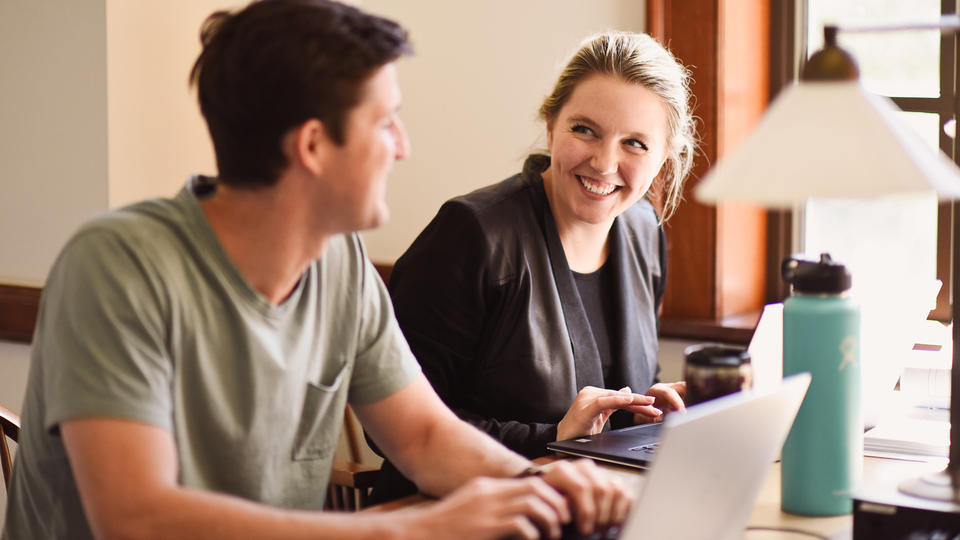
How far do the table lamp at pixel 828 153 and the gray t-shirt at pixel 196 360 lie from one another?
0.58 metres

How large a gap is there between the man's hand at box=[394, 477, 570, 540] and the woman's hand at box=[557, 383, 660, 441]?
0.51 metres

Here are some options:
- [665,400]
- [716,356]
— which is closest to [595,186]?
[665,400]

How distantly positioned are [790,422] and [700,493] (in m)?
0.20

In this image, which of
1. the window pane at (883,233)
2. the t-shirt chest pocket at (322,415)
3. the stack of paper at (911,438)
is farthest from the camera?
the window pane at (883,233)

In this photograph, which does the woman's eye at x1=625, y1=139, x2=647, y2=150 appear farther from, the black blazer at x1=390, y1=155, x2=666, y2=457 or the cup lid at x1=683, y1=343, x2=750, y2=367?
the cup lid at x1=683, y1=343, x2=750, y2=367

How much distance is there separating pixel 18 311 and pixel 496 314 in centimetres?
135

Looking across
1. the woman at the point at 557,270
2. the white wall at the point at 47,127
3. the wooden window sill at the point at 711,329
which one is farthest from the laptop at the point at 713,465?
the white wall at the point at 47,127

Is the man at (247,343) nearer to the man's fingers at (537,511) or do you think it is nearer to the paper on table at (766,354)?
the man's fingers at (537,511)

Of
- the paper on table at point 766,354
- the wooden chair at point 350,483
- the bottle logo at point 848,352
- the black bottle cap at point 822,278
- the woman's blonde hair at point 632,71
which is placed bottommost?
the wooden chair at point 350,483

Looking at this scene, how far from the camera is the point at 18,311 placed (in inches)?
103

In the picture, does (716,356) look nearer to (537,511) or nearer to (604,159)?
(537,511)

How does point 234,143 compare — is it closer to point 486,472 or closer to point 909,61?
point 486,472

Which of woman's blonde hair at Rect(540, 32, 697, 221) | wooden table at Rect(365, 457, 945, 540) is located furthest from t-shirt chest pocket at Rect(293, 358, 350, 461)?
woman's blonde hair at Rect(540, 32, 697, 221)

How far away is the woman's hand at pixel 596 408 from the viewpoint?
162cm
